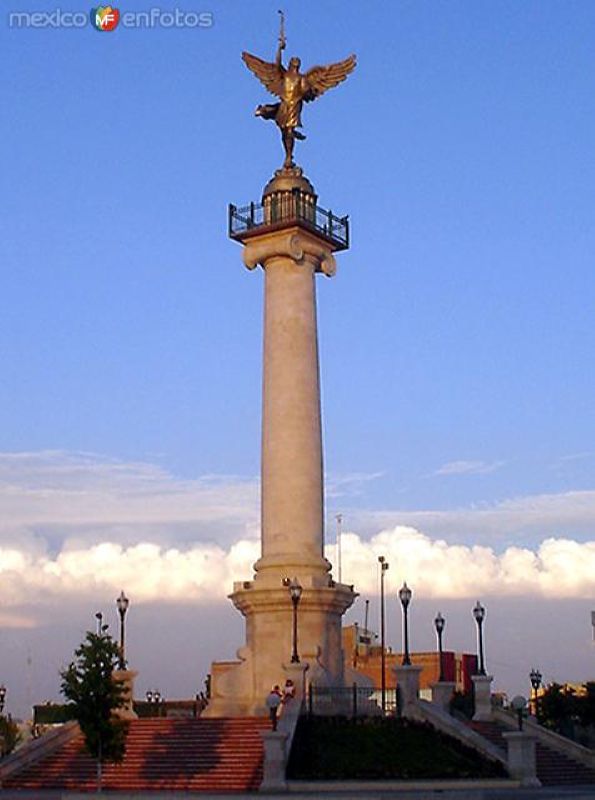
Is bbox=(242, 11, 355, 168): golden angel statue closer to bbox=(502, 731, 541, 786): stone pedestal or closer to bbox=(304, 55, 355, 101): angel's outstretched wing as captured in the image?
bbox=(304, 55, 355, 101): angel's outstretched wing

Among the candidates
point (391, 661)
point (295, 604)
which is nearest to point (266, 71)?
point (295, 604)

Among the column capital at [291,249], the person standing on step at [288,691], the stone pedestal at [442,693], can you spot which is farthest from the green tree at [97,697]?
the column capital at [291,249]

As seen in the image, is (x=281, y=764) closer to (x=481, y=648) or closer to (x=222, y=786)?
(x=222, y=786)

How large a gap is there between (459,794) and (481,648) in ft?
63.0

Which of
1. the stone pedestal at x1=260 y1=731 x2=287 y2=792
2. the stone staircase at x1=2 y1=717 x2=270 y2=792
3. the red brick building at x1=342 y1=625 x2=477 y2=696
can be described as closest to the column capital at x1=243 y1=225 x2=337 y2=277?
the stone staircase at x1=2 y1=717 x2=270 y2=792

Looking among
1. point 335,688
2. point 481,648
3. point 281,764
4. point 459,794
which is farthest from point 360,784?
point 481,648

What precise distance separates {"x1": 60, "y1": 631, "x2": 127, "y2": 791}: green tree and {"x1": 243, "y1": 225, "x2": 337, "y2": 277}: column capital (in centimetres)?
2020

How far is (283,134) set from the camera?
56.2 metres

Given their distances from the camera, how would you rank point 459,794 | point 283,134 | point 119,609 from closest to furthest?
point 459,794, point 119,609, point 283,134

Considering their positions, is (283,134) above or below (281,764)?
above

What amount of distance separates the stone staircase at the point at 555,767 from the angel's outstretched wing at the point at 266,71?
28.7 metres

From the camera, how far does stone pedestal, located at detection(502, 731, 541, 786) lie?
129 feet

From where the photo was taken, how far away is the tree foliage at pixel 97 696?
3791cm

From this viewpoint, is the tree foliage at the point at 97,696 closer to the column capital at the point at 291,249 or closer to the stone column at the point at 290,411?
the stone column at the point at 290,411
